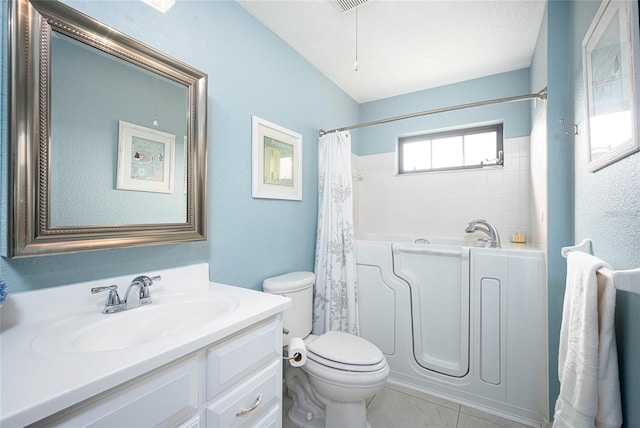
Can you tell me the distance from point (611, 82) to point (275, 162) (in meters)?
1.50

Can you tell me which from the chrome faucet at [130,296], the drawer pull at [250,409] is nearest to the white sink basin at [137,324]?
the chrome faucet at [130,296]

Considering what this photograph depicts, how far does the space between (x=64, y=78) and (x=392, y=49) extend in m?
1.86

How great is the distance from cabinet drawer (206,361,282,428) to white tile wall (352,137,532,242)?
2.01m

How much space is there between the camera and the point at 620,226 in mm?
850

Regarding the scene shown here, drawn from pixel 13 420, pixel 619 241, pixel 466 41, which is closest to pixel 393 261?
pixel 619 241

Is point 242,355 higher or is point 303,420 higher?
point 242,355

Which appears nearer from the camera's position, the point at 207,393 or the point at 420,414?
the point at 207,393

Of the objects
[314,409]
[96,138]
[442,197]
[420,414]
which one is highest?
[96,138]

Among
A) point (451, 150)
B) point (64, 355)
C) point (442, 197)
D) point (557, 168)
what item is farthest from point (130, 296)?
point (451, 150)

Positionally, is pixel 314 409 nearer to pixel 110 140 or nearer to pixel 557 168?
pixel 110 140

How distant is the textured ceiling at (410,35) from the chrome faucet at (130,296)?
1531 mm

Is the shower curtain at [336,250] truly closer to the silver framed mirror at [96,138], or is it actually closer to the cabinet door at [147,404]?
the silver framed mirror at [96,138]

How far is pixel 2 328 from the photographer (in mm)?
776

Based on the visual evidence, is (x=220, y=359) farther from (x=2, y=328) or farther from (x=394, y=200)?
(x=394, y=200)
